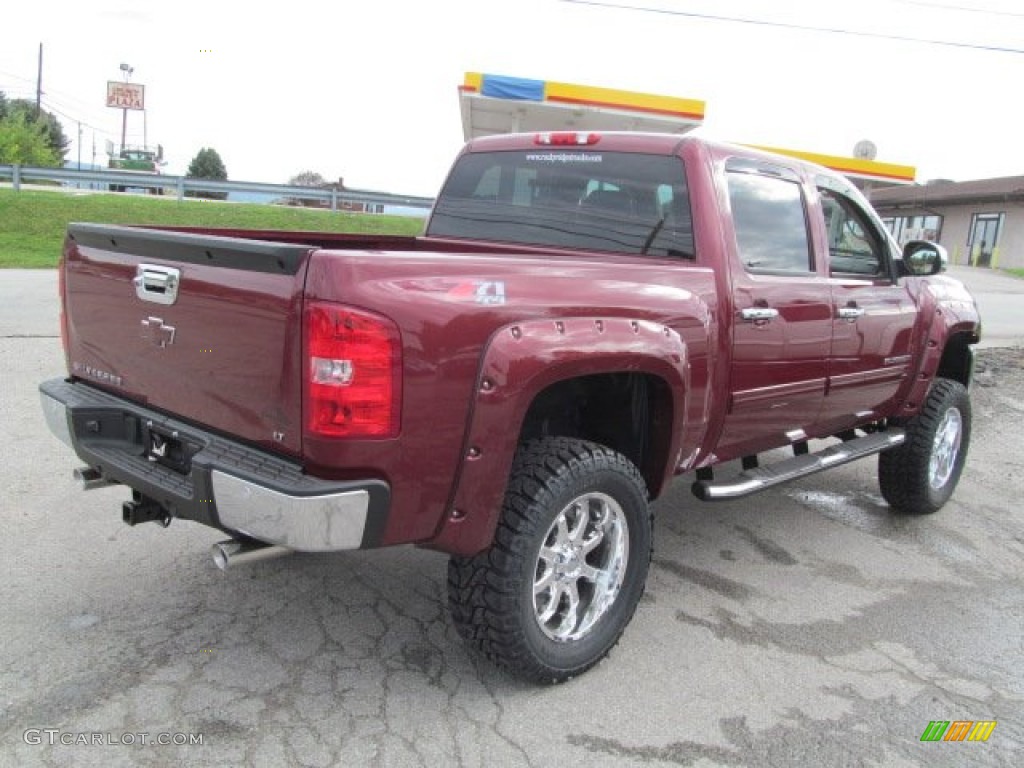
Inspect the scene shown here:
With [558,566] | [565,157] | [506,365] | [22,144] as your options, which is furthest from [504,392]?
[22,144]

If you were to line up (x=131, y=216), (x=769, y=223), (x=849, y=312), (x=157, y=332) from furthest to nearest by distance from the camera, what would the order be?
(x=131, y=216) < (x=849, y=312) < (x=769, y=223) < (x=157, y=332)

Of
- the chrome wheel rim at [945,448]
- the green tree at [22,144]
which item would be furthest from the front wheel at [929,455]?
the green tree at [22,144]

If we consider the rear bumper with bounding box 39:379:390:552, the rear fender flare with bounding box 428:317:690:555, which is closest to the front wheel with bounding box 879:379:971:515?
the rear fender flare with bounding box 428:317:690:555

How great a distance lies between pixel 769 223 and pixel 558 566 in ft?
6.41

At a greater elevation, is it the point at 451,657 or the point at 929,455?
the point at 929,455

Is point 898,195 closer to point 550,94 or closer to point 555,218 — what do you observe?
point 550,94

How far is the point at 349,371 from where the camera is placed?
95.9 inches

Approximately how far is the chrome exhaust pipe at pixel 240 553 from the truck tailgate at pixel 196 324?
38 centimetres

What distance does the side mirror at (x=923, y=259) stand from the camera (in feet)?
Answer: 15.6

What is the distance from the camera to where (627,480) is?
318cm

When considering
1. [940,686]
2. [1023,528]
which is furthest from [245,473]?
[1023,528]

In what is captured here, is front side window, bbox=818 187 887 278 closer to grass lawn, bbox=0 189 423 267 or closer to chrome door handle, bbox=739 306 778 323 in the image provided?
chrome door handle, bbox=739 306 778 323

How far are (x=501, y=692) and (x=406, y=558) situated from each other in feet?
3.95

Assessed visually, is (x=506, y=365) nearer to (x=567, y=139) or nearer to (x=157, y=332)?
(x=157, y=332)
